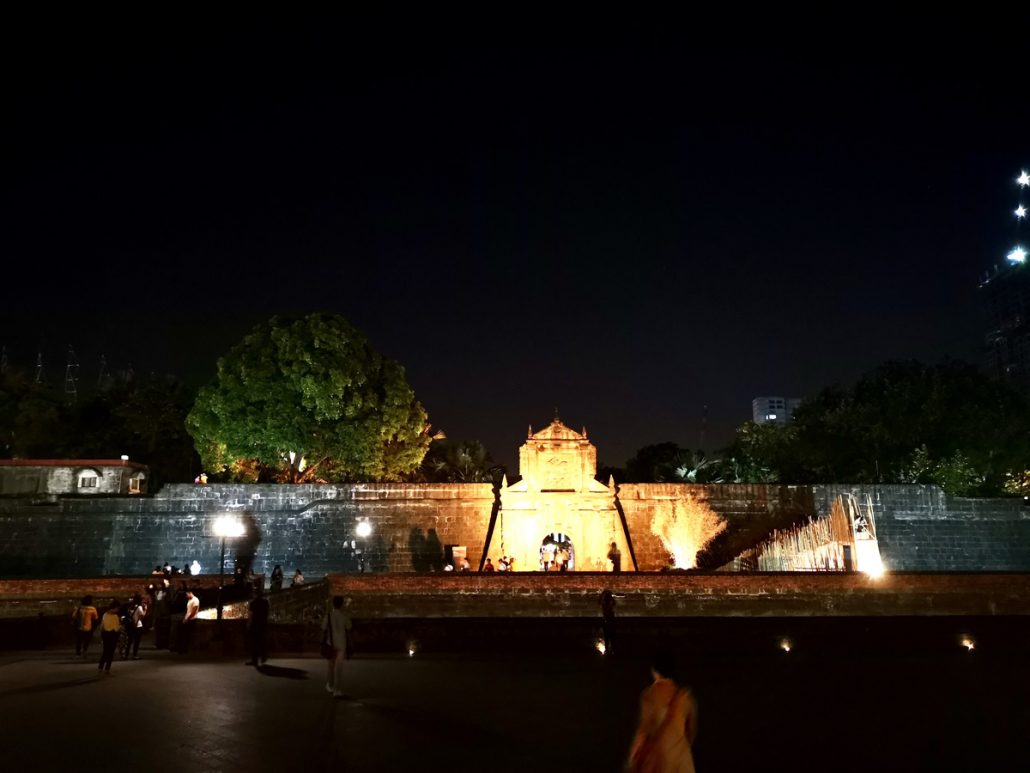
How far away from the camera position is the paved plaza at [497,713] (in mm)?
6348

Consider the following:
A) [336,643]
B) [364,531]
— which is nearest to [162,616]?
[336,643]

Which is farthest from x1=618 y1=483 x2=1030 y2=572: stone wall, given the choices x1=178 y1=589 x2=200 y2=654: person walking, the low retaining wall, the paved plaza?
→ x1=178 y1=589 x2=200 y2=654: person walking

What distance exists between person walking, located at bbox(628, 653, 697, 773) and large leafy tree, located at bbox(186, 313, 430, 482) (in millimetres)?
27810

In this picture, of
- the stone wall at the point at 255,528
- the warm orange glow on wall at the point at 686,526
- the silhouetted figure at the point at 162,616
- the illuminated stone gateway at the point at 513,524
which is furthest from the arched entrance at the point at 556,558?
the silhouetted figure at the point at 162,616

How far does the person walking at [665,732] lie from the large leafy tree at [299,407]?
27810 millimetres

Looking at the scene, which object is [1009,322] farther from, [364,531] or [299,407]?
[364,531]

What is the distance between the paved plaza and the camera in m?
6.35

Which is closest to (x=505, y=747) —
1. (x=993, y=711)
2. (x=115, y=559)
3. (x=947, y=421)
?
(x=993, y=711)

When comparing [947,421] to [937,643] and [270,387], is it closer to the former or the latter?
[937,643]

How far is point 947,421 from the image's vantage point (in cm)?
3356

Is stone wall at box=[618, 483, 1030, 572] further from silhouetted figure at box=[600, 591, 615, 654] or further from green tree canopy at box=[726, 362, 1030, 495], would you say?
silhouetted figure at box=[600, 591, 615, 654]

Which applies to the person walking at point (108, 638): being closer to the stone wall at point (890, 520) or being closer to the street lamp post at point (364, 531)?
the street lamp post at point (364, 531)

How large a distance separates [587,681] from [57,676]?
23.0 feet

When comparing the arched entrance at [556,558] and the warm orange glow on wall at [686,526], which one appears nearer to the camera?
the arched entrance at [556,558]
